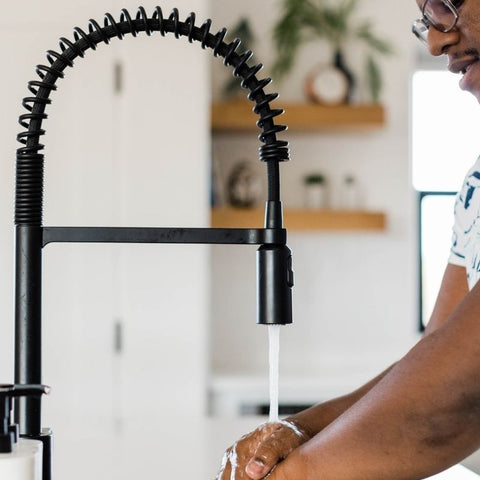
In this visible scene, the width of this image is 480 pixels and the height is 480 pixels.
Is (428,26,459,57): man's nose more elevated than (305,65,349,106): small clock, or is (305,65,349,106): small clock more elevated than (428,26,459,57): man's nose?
(305,65,349,106): small clock

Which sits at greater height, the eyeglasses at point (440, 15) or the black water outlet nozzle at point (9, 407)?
the eyeglasses at point (440, 15)

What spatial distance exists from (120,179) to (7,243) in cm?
46

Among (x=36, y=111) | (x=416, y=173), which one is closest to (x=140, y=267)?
(x=416, y=173)

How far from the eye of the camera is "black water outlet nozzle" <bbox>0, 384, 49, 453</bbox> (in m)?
0.65

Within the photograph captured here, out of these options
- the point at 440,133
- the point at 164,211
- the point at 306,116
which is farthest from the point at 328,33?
the point at 164,211

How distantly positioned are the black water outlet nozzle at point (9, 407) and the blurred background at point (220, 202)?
7.66ft

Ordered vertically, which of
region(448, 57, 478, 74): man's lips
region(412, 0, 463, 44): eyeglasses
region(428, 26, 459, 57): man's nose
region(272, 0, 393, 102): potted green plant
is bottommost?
region(448, 57, 478, 74): man's lips

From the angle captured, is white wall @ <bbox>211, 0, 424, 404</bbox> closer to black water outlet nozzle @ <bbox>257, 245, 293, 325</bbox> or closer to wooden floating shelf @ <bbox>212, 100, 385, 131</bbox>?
wooden floating shelf @ <bbox>212, 100, 385, 131</bbox>

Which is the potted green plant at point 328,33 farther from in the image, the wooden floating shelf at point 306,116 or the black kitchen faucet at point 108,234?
the black kitchen faucet at point 108,234

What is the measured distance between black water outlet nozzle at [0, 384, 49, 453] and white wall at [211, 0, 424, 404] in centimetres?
306

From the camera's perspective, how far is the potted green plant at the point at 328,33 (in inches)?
143

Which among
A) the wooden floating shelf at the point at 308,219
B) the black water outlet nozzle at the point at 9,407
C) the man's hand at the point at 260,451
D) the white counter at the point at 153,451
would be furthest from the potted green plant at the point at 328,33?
the black water outlet nozzle at the point at 9,407

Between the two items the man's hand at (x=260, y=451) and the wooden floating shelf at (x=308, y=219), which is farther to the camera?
the wooden floating shelf at (x=308, y=219)

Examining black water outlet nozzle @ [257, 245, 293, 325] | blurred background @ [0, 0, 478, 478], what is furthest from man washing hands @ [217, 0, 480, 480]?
blurred background @ [0, 0, 478, 478]
